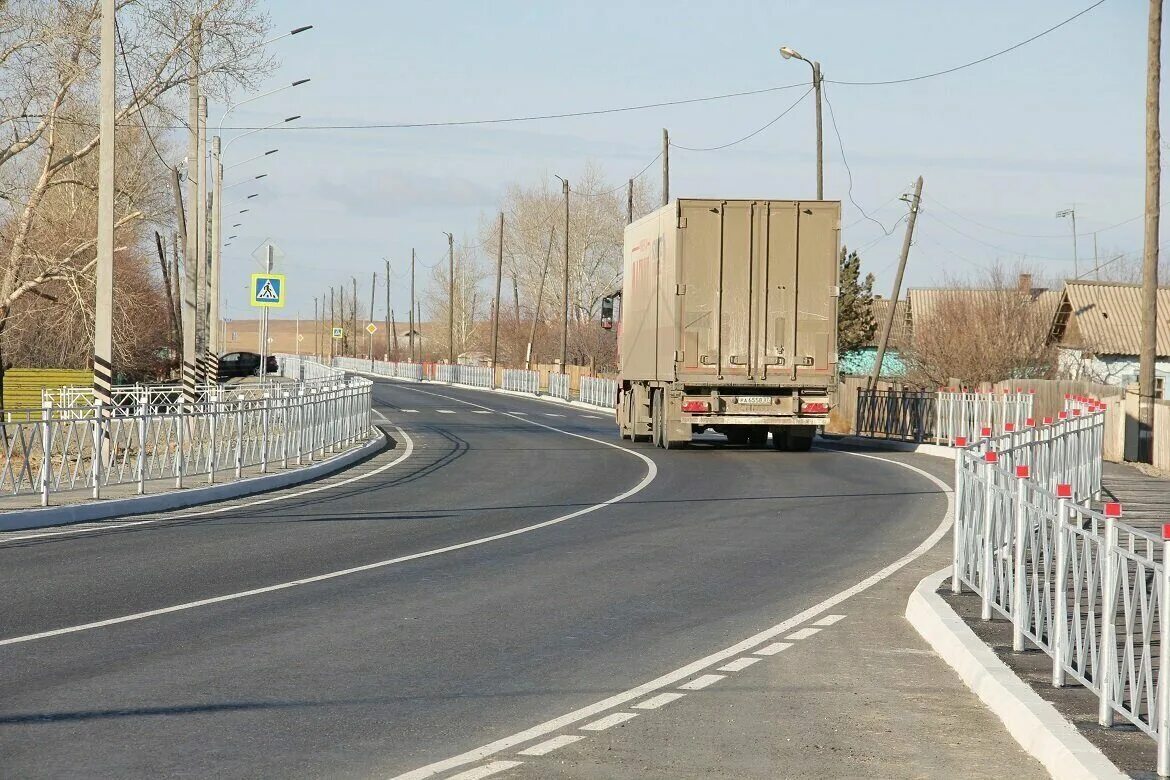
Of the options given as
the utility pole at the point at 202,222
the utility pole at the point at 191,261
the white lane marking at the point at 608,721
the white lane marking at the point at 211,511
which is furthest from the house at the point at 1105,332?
the white lane marking at the point at 608,721

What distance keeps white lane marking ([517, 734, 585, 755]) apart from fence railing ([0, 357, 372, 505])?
1199cm

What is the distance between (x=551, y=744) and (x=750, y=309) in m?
21.2

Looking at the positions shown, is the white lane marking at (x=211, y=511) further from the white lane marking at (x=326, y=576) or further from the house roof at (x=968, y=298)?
the house roof at (x=968, y=298)

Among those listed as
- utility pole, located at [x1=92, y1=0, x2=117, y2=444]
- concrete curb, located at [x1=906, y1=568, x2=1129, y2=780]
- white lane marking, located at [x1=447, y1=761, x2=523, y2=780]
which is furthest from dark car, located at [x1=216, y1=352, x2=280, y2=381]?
white lane marking, located at [x1=447, y1=761, x2=523, y2=780]

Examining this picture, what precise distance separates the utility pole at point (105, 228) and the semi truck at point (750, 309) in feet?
33.2

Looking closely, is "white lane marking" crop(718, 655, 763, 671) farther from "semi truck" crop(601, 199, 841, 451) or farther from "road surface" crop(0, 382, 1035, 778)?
"semi truck" crop(601, 199, 841, 451)

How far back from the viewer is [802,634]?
383 inches

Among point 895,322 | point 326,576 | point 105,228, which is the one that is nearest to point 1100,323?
point 895,322

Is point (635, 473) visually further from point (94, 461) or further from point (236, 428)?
point (94, 461)

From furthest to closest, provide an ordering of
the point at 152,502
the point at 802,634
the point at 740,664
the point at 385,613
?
the point at 152,502, the point at 385,613, the point at 802,634, the point at 740,664

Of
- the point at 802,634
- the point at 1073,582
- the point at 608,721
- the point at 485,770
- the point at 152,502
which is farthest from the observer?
the point at 152,502

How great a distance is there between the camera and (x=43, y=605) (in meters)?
10.5

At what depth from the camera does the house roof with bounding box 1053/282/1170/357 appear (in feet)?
197

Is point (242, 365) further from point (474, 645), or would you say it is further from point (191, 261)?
point (474, 645)
